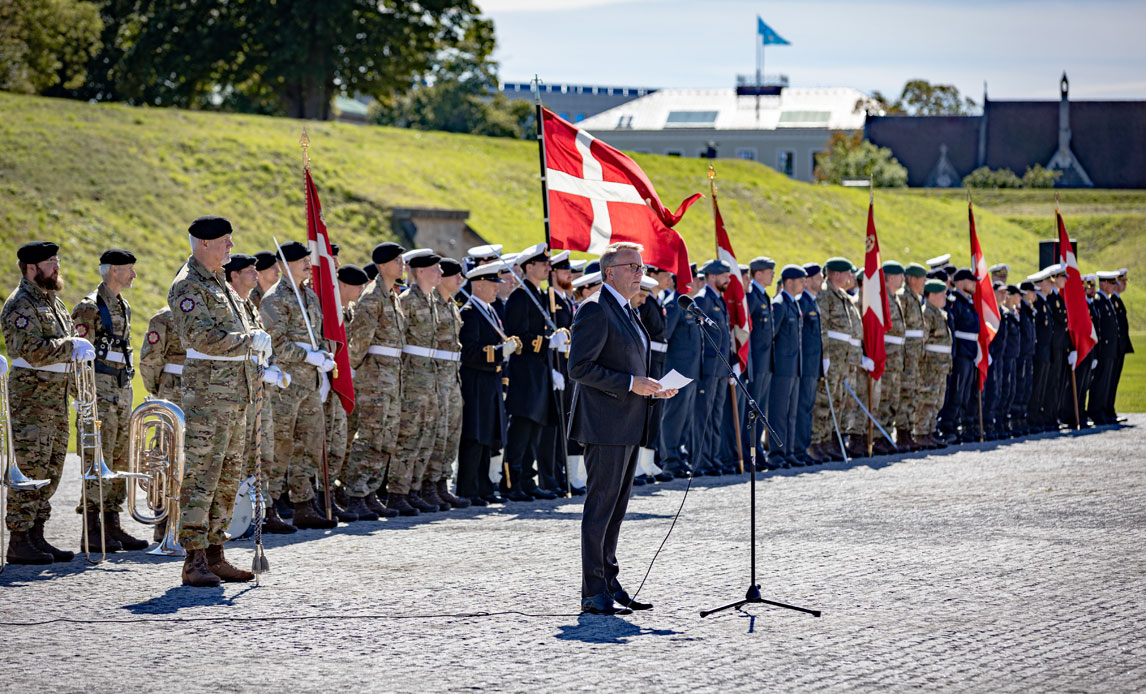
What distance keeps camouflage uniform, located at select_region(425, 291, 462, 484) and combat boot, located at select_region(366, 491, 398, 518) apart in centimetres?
71

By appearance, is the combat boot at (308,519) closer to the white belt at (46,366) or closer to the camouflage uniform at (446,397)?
the camouflage uniform at (446,397)

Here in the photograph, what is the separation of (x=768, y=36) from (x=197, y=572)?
70.4m

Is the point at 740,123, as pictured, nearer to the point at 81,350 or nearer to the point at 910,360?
the point at 910,360

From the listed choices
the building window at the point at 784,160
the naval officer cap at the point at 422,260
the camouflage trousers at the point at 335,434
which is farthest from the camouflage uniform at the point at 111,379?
the building window at the point at 784,160

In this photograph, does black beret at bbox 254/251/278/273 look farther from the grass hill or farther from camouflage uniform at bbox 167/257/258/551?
the grass hill

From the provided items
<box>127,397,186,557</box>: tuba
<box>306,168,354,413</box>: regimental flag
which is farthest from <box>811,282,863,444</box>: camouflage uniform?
<box>127,397,186,557</box>: tuba

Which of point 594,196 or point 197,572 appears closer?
point 197,572

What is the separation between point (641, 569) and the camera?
935cm

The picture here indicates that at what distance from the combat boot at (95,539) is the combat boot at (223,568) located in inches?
62.5

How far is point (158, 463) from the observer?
33.9 ft

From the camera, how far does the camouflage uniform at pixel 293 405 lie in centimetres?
1138

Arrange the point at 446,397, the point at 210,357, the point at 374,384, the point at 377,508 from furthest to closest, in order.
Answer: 1. the point at 446,397
2. the point at 374,384
3. the point at 377,508
4. the point at 210,357

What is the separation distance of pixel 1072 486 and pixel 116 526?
8845 millimetres

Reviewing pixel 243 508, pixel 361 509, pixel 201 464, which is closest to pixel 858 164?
pixel 361 509
